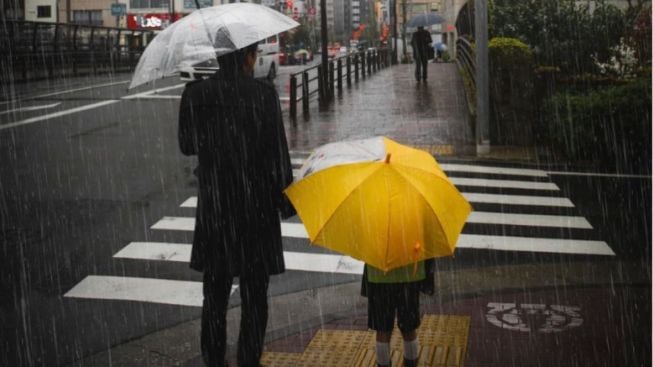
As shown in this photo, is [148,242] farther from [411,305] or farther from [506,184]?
[506,184]

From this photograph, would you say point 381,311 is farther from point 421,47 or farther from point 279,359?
point 421,47

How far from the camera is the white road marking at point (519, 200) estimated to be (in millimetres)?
10109

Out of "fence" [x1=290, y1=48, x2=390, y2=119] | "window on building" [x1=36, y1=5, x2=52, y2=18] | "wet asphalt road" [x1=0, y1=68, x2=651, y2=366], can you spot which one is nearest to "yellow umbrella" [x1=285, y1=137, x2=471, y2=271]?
"wet asphalt road" [x1=0, y1=68, x2=651, y2=366]

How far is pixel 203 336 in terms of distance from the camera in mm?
4484

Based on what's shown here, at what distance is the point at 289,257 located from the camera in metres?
7.84

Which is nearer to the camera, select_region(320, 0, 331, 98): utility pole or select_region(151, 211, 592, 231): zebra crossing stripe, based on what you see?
select_region(151, 211, 592, 231): zebra crossing stripe

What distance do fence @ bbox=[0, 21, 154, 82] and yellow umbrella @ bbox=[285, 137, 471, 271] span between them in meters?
26.6

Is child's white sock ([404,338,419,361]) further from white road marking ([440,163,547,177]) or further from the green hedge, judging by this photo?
the green hedge

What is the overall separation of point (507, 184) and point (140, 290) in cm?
615

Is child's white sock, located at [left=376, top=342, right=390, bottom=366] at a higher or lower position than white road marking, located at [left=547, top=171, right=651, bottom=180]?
lower

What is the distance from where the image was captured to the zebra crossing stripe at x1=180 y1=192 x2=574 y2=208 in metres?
10.1

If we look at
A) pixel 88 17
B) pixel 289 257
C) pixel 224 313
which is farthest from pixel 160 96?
pixel 88 17

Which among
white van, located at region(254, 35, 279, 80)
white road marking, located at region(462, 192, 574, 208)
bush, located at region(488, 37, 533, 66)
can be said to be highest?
white van, located at region(254, 35, 279, 80)

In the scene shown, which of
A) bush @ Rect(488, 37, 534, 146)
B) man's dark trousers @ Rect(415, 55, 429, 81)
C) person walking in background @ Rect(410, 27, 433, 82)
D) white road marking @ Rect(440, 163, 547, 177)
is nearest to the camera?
white road marking @ Rect(440, 163, 547, 177)
